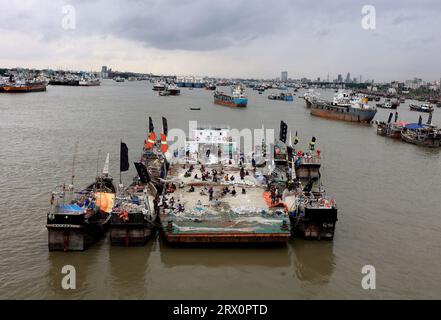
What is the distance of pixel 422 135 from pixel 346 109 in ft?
95.5

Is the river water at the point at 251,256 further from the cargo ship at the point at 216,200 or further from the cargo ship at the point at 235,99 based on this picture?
the cargo ship at the point at 235,99

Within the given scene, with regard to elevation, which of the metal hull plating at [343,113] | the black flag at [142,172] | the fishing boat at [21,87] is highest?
the fishing boat at [21,87]

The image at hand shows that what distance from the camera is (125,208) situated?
72.3 feet

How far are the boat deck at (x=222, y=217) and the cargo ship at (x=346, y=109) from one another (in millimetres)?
63617

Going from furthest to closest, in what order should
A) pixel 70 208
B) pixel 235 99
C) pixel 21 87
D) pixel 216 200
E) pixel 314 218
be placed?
pixel 21 87
pixel 235 99
pixel 216 200
pixel 314 218
pixel 70 208

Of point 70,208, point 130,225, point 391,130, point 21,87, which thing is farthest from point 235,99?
point 70,208

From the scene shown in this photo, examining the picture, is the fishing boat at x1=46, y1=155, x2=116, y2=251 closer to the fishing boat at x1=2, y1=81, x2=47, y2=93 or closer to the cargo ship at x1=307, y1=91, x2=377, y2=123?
the cargo ship at x1=307, y1=91, x2=377, y2=123

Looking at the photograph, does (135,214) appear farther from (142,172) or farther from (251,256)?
(251,256)

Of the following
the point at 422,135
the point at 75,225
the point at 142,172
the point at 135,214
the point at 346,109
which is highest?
the point at 346,109

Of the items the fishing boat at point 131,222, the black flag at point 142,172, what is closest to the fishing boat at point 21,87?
the black flag at point 142,172

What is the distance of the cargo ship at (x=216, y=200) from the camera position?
20.9 meters

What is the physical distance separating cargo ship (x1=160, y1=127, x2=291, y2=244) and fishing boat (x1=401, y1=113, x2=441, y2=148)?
36.0 metres

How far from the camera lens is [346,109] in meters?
87.9

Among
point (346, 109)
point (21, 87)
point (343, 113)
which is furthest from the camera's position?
point (21, 87)
